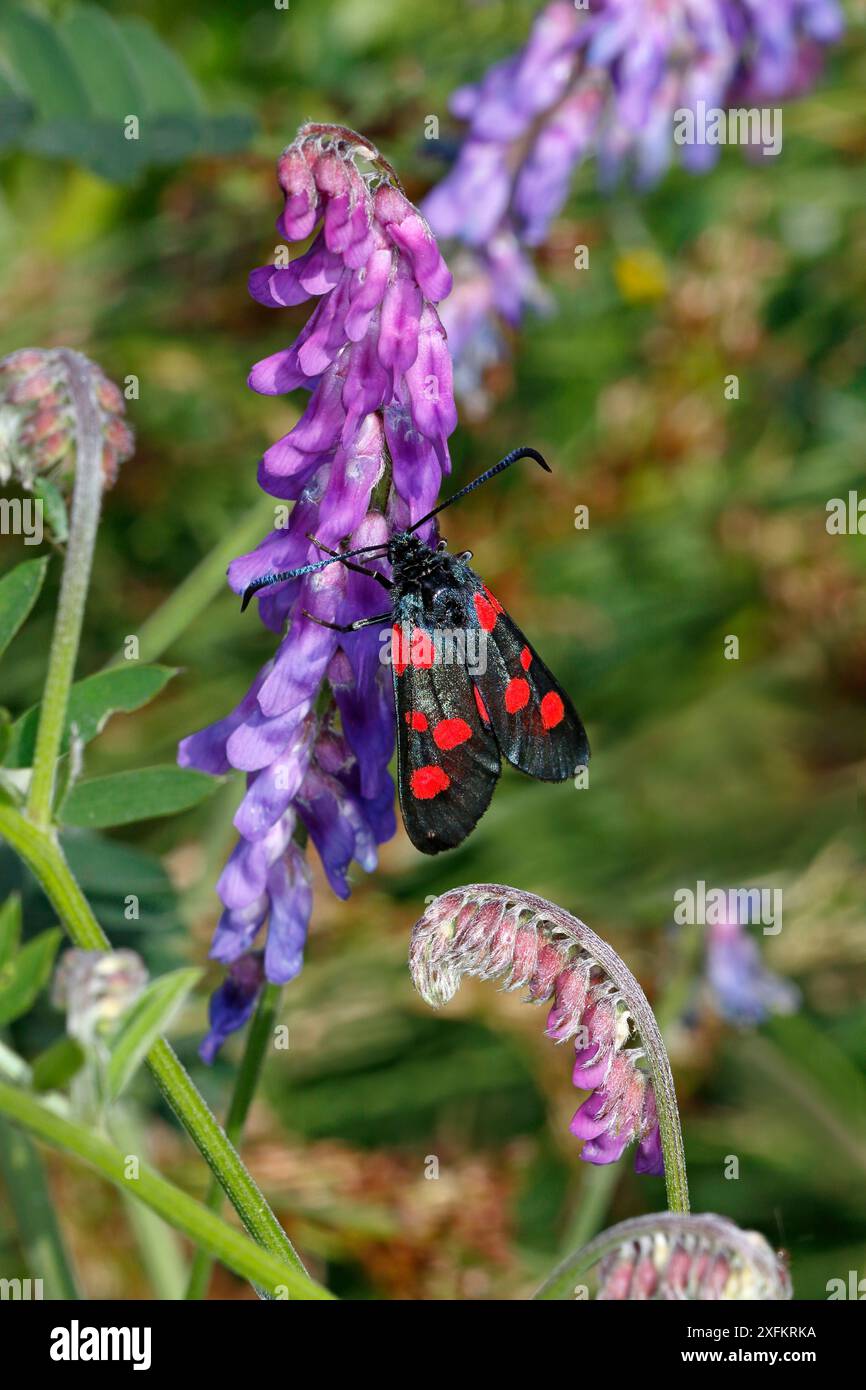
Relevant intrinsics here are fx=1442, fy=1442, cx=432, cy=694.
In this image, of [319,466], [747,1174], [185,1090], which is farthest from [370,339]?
[747,1174]

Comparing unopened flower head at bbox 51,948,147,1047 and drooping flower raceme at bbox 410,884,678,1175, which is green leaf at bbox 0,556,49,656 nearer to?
unopened flower head at bbox 51,948,147,1047

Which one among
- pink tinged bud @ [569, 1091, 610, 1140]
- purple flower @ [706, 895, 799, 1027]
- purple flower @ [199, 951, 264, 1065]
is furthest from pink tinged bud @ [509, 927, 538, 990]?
purple flower @ [706, 895, 799, 1027]

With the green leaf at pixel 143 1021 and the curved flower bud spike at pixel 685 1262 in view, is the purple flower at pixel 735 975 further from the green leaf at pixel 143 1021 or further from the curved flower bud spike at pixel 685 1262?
the green leaf at pixel 143 1021

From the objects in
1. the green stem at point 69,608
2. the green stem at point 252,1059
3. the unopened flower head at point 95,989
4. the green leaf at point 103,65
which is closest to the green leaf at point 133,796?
the green stem at point 69,608

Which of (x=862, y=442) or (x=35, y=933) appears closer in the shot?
(x=35, y=933)

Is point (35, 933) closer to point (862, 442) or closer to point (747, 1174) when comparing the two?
point (747, 1174)

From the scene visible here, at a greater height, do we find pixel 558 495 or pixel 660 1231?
pixel 558 495
